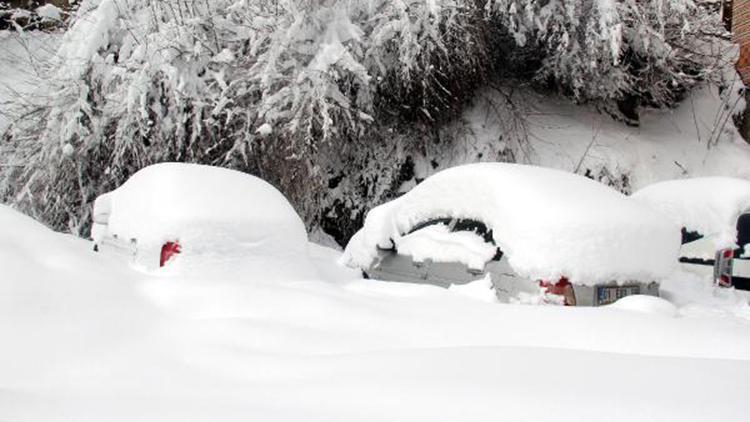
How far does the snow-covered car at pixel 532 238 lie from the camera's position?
4.61 metres

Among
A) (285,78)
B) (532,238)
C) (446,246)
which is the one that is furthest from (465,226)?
(285,78)

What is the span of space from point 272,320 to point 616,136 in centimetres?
932

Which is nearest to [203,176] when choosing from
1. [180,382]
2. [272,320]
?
[272,320]

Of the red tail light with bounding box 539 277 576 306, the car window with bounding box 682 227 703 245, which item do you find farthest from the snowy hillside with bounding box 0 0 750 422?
the car window with bounding box 682 227 703 245

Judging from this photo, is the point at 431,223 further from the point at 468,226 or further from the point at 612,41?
the point at 612,41

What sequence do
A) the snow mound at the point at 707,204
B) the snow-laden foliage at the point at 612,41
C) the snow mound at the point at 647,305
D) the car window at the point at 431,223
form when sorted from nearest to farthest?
the snow mound at the point at 647,305
the car window at the point at 431,223
the snow mound at the point at 707,204
the snow-laden foliage at the point at 612,41

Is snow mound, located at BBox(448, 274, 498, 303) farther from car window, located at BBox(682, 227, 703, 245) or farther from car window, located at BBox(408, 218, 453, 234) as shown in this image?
car window, located at BBox(682, 227, 703, 245)

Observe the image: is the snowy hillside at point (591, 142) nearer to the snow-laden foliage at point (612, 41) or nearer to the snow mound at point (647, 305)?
the snow-laden foliage at point (612, 41)

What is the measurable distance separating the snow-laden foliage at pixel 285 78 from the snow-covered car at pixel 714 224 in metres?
3.37

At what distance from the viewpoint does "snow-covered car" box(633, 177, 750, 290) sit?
6129 mm

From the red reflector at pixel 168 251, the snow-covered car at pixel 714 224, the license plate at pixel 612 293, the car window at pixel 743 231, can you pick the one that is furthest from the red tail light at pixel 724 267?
the red reflector at pixel 168 251

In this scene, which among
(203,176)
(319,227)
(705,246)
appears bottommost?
(319,227)

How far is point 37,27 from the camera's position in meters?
13.2

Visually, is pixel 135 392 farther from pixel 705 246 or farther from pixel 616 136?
pixel 616 136
